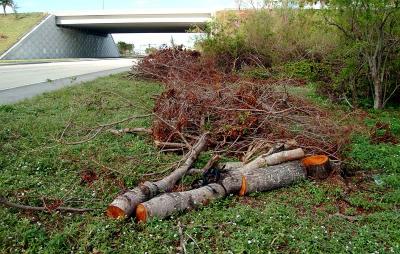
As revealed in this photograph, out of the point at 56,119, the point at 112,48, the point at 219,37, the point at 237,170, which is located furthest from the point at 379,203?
the point at 112,48

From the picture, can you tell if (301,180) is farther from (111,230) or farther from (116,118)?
(116,118)

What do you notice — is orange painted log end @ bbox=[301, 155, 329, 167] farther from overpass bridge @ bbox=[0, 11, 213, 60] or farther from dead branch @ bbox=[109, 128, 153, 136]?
overpass bridge @ bbox=[0, 11, 213, 60]

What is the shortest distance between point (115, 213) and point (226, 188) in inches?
48.3

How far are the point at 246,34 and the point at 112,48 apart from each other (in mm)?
64865

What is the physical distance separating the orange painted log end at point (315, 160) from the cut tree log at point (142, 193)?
1380 mm

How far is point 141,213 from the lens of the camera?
3.60 metres

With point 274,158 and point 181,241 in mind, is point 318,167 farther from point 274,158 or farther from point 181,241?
point 181,241

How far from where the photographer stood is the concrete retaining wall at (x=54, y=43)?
43.2 meters

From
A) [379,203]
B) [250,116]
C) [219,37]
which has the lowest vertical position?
[379,203]

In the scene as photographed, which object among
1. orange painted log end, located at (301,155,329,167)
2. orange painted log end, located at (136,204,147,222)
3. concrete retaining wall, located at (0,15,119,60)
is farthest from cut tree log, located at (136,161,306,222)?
concrete retaining wall, located at (0,15,119,60)

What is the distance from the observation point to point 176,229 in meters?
3.44

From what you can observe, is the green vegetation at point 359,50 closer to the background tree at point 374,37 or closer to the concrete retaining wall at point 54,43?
the background tree at point 374,37

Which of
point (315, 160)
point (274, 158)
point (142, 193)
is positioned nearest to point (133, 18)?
point (274, 158)

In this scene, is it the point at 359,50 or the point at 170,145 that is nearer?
the point at 170,145
